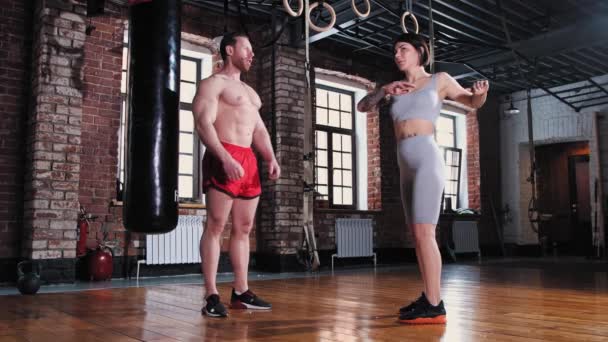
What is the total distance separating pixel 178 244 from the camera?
21.5 feet

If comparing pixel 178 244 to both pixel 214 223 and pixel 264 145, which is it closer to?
pixel 264 145

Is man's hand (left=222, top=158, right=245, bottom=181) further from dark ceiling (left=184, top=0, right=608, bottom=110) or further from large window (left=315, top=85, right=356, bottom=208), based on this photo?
large window (left=315, top=85, right=356, bottom=208)

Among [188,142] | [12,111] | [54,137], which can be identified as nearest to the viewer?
[54,137]

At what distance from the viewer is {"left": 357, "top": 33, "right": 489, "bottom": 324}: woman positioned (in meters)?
2.64

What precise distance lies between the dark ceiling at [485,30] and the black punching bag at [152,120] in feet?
10.2

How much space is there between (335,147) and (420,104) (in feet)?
19.9

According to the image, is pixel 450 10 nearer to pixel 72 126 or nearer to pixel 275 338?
pixel 72 126

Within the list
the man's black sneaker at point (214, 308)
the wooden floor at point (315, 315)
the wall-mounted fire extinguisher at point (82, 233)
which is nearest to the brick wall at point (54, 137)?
the wall-mounted fire extinguisher at point (82, 233)

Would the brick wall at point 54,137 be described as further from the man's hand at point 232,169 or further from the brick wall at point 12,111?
the man's hand at point 232,169

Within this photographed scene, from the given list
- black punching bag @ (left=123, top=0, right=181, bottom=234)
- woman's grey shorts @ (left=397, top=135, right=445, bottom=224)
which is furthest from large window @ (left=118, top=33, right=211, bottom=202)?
woman's grey shorts @ (left=397, top=135, right=445, bottom=224)

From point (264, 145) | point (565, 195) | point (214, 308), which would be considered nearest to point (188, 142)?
point (264, 145)

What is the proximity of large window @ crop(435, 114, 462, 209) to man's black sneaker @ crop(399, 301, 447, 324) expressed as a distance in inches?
336

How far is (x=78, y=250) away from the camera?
576 centimetres

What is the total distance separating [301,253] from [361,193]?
2.77 metres
